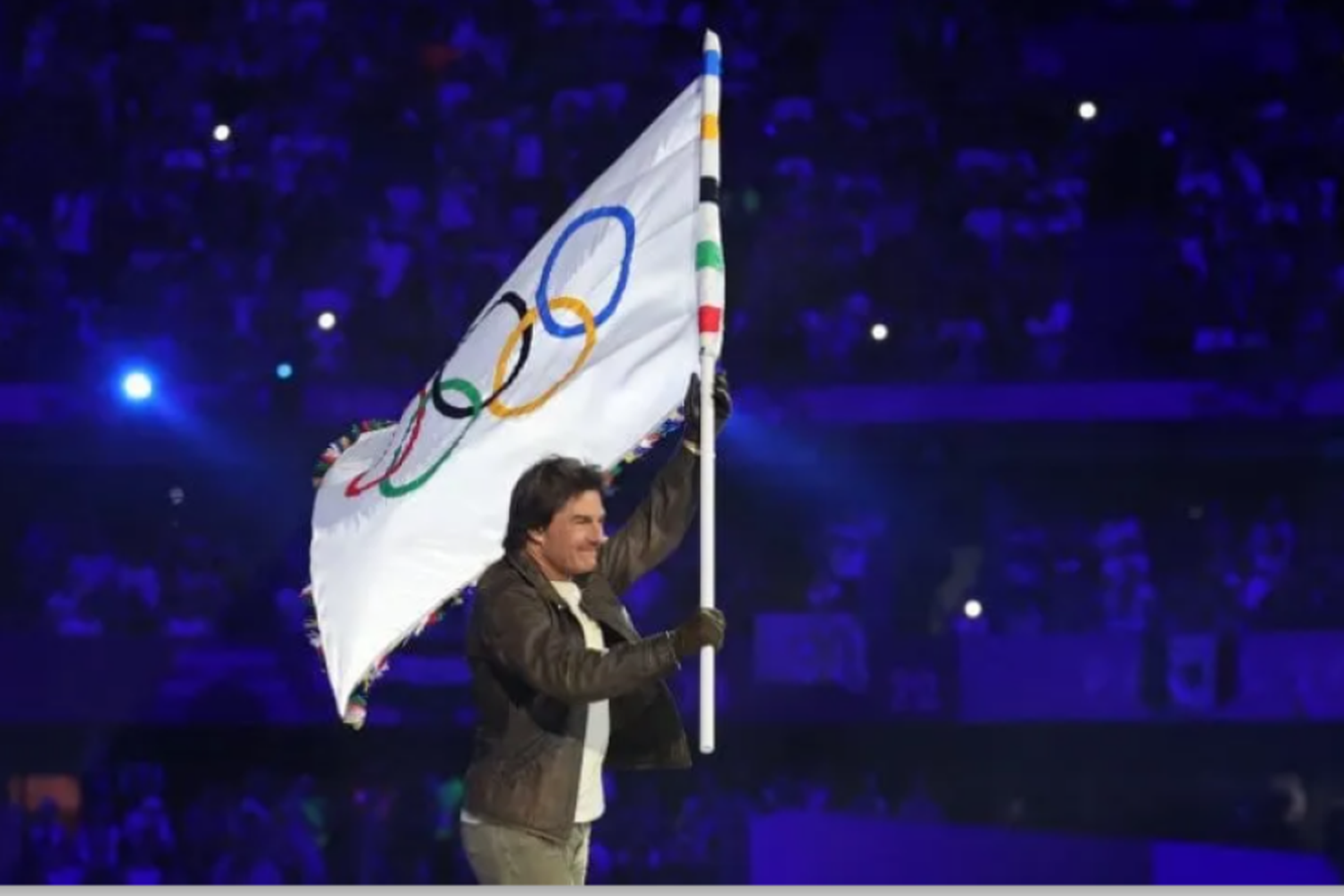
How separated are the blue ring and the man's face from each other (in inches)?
30.7

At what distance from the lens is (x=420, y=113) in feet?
34.1

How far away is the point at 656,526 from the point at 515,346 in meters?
0.61

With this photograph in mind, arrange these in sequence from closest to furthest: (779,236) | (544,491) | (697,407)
A: (544,491)
(697,407)
(779,236)

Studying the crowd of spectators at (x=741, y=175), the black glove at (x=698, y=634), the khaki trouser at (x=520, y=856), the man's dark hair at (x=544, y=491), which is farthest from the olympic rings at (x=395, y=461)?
the crowd of spectators at (x=741, y=175)

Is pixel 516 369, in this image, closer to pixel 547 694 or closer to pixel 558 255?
pixel 558 255

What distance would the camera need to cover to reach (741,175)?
33.4 ft

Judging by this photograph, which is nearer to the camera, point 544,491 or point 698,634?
point 698,634

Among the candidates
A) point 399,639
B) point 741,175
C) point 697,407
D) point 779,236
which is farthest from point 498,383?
point 741,175

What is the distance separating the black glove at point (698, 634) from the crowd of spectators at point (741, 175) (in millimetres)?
6247

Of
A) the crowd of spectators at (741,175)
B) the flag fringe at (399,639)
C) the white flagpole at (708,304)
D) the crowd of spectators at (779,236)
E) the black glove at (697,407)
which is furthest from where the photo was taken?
the crowd of spectators at (741,175)

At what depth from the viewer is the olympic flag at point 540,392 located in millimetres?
4207

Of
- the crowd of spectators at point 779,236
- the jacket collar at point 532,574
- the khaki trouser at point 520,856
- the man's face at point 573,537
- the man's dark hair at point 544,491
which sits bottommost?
the khaki trouser at point 520,856

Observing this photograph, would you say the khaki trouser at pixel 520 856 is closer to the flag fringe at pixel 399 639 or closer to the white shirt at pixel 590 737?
the white shirt at pixel 590 737

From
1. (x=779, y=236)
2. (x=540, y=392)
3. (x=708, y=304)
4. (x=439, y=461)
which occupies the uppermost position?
(x=779, y=236)
